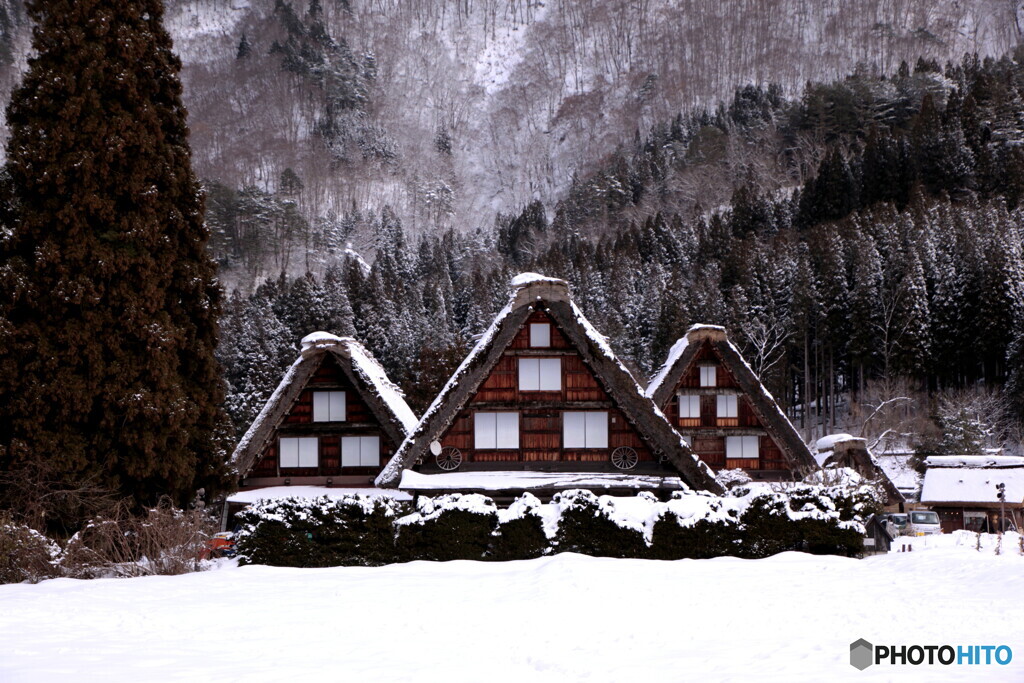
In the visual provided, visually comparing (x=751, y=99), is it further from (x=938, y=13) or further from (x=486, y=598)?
(x=486, y=598)

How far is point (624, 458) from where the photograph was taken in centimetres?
2333

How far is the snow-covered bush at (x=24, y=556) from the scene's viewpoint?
1537 centimetres

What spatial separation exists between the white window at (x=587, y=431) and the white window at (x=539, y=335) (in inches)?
83.9

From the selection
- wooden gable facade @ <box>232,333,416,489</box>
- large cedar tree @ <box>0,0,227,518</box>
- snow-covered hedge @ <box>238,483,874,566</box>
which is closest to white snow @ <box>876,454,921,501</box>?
wooden gable facade @ <box>232,333,416,489</box>

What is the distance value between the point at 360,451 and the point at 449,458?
16.2 feet

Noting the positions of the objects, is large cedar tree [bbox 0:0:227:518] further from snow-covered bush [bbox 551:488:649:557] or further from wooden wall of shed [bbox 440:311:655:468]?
snow-covered bush [bbox 551:488:649:557]

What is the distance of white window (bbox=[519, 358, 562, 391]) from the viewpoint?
23625mm

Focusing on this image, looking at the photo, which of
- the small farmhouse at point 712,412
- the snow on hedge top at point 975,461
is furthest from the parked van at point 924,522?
the snow on hedge top at point 975,461

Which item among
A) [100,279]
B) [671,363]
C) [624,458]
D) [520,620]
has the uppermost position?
[100,279]

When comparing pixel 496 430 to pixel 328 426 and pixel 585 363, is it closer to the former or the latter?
pixel 585 363

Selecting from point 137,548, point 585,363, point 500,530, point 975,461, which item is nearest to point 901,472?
point 975,461

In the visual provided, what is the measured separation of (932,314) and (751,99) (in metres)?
115

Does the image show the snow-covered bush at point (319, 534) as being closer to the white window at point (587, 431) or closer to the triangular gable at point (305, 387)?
the white window at point (587, 431)

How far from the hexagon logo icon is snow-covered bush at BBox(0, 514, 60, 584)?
545 inches
